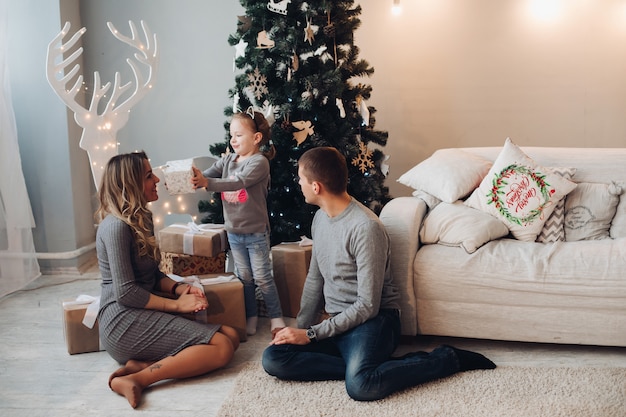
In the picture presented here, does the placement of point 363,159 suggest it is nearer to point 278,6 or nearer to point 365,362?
point 278,6

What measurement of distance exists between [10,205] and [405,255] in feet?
7.31

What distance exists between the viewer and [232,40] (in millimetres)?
3350

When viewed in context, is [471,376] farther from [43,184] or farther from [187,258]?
[43,184]

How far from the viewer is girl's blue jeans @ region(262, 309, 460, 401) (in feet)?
7.39

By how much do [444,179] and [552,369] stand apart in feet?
3.36

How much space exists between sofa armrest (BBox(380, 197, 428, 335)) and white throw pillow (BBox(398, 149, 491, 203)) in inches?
11.0

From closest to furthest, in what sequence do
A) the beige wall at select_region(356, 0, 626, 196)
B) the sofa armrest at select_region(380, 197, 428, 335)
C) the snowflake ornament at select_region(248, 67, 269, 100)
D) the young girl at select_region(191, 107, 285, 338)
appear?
1. the sofa armrest at select_region(380, 197, 428, 335)
2. the young girl at select_region(191, 107, 285, 338)
3. the snowflake ornament at select_region(248, 67, 269, 100)
4. the beige wall at select_region(356, 0, 626, 196)

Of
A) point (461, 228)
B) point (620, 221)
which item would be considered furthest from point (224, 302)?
point (620, 221)

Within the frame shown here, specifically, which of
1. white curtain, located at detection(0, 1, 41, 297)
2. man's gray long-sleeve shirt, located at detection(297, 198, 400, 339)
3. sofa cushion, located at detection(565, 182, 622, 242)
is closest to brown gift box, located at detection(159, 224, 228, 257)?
man's gray long-sleeve shirt, located at detection(297, 198, 400, 339)

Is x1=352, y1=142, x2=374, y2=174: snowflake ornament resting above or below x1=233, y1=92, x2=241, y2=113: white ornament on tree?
below

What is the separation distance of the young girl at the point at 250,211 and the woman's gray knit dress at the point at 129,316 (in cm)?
50

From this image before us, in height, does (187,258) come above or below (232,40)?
below

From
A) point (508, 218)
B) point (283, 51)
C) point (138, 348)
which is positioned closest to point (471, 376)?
point (508, 218)

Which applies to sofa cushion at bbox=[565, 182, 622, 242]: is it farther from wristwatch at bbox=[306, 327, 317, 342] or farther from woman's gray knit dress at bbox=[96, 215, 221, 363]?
woman's gray knit dress at bbox=[96, 215, 221, 363]
